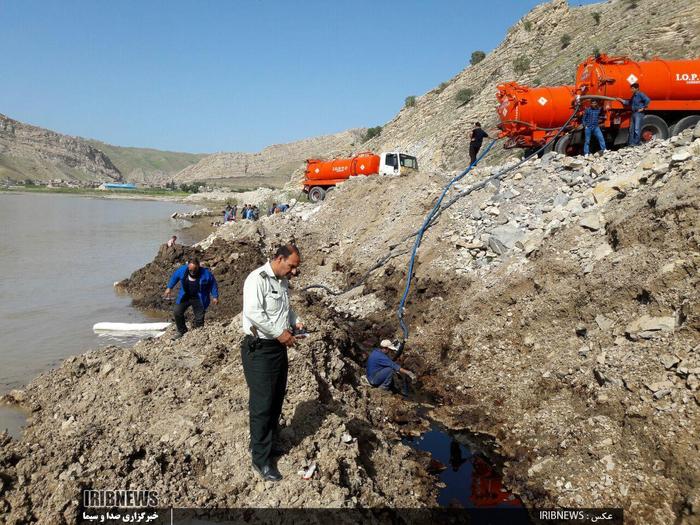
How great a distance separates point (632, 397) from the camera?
17.4 feet

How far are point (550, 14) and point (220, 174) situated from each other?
407 ft

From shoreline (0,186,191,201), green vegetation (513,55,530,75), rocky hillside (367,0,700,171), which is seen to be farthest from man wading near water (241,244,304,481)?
shoreline (0,186,191,201)

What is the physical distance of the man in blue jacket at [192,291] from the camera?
26.0 feet

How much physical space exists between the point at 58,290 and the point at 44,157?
161 meters

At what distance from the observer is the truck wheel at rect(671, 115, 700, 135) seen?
12336mm

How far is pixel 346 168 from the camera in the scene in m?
23.7

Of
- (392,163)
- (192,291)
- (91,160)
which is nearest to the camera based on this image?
(192,291)

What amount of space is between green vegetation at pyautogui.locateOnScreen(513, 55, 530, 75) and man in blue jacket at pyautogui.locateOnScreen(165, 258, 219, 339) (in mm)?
29327

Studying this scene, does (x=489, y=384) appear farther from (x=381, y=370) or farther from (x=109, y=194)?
(x=109, y=194)

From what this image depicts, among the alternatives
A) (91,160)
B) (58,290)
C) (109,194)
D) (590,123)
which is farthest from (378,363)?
(91,160)

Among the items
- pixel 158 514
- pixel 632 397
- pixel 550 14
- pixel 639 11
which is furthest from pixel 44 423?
pixel 550 14

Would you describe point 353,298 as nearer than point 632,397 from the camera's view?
No

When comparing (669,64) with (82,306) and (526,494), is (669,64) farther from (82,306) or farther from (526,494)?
(82,306)

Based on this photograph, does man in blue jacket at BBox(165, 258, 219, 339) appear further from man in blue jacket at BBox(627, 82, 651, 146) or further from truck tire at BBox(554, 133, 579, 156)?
man in blue jacket at BBox(627, 82, 651, 146)
